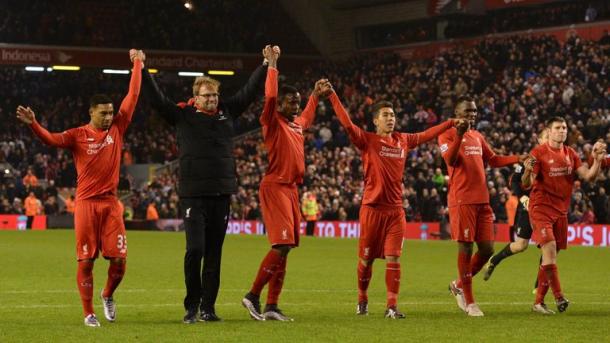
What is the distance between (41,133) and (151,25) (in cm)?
4655

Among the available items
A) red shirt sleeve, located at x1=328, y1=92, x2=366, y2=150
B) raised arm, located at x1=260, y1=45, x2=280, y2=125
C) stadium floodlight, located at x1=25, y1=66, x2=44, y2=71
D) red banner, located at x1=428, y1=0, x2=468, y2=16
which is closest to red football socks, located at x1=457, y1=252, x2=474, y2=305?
red shirt sleeve, located at x1=328, y1=92, x2=366, y2=150

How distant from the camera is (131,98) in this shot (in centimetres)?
1251

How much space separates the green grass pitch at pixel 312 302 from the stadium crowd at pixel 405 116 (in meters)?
9.70

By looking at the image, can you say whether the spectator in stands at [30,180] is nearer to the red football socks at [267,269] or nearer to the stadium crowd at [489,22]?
the stadium crowd at [489,22]

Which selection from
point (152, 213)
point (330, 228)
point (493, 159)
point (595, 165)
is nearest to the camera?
point (595, 165)

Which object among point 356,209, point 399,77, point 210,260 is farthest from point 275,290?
point 399,77

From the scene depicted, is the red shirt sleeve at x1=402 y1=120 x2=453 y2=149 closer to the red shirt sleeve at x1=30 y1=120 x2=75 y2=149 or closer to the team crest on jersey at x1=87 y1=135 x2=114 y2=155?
the team crest on jersey at x1=87 y1=135 x2=114 y2=155

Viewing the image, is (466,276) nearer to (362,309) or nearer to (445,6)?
(362,309)

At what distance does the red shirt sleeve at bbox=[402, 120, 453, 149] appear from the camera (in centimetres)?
1355

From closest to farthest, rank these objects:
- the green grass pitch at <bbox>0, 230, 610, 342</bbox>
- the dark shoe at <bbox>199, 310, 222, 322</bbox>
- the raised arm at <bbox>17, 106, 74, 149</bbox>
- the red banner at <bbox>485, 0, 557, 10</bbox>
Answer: the green grass pitch at <bbox>0, 230, 610, 342</bbox> → the raised arm at <bbox>17, 106, 74, 149</bbox> → the dark shoe at <bbox>199, 310, 222, 322</bbox> → the red banner at <bbox>485, 0, 557, 10</bbox>

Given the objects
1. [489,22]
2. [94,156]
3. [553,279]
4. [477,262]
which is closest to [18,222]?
[489,22]

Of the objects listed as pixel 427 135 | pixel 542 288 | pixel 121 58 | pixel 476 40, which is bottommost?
pixel 542 288

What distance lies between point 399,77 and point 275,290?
3609 cm

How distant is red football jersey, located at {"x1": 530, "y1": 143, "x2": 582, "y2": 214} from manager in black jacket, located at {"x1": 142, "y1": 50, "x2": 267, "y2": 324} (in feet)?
12.3
